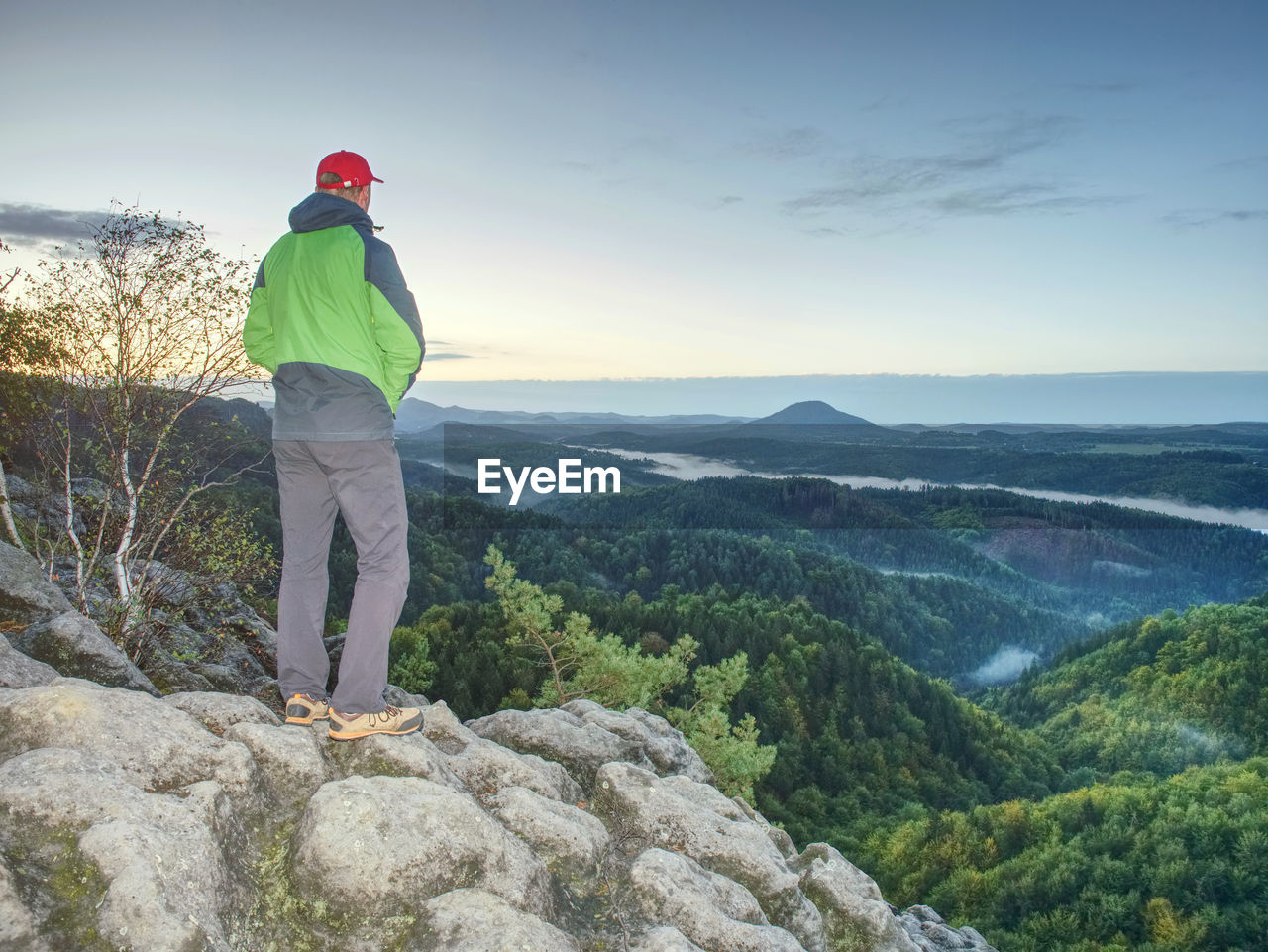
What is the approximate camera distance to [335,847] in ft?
16.2

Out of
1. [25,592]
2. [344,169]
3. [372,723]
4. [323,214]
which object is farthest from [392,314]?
[25,592]

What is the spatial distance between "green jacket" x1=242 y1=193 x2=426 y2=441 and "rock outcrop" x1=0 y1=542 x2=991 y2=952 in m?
2.41

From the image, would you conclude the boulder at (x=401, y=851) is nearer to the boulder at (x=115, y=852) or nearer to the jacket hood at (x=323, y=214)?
the boulder at (x=115, y=852)

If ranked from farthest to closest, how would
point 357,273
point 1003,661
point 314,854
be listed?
point 1003,661 < point 357,273 < point 314,854

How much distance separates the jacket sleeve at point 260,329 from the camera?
19.9ft

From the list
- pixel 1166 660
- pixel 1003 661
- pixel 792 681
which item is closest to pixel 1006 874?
pixel 792 681

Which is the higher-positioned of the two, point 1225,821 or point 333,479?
point 333,479

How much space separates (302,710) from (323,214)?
3.96 metres

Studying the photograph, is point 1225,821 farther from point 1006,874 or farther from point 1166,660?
point 1166,660

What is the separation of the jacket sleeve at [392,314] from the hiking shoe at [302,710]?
282 centimetres

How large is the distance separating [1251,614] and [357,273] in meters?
151

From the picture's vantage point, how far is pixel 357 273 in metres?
5.52

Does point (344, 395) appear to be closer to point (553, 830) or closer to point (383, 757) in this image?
point (383, 757)

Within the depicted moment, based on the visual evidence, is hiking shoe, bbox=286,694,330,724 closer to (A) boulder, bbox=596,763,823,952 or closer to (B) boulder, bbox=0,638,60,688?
(B) boulder, bbox=0,638,60,688
